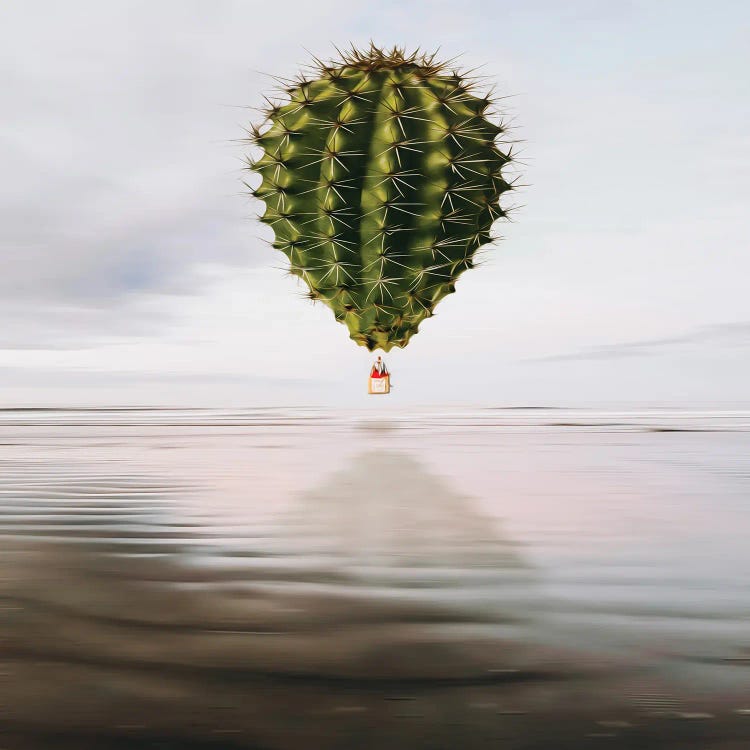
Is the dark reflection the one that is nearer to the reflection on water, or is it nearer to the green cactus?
the reflection on water

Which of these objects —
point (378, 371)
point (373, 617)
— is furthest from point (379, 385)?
point (373, 617)

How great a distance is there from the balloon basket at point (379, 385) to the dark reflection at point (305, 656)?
4.67 ft

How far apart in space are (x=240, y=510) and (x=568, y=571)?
1315 millimetres

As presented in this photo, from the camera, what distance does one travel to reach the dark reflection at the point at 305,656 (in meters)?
0.87

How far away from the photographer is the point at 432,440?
22.0 feet

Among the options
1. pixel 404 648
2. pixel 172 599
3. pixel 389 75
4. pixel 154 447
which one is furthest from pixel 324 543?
pixel 154 447

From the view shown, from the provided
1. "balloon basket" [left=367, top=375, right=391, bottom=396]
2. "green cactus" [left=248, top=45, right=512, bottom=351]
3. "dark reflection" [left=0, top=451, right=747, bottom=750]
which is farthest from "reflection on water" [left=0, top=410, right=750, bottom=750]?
"green cactus" [left=248, top=45, right=512, bottom=351]

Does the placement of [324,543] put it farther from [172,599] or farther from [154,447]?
[154,447]

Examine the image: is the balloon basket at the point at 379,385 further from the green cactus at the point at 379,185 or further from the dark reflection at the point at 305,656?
the dark reflection at the point at 305,656

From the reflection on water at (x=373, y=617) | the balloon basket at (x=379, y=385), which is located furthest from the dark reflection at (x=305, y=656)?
the balloon basket at (x=379, y=385)

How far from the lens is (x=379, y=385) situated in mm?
3504

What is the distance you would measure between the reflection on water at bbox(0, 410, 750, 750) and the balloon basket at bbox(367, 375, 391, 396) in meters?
0.45

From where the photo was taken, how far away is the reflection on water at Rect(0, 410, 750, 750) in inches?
35.3

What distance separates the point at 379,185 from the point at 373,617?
214 centimetres
